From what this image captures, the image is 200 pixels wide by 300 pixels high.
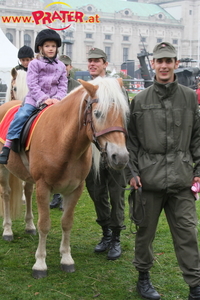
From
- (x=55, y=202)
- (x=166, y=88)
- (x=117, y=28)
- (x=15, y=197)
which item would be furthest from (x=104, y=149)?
(x=117, y=28)

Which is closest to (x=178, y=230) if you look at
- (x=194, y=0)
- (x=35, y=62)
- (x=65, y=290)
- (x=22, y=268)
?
(x=65, y=290)

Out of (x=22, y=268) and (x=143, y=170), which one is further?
(x=22, y=268)

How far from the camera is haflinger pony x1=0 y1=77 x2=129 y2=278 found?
3.27m

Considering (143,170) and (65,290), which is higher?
(143,170)

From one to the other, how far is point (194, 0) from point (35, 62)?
118273 mm

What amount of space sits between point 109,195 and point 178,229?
1.38 metres

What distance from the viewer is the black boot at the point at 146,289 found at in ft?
12.0

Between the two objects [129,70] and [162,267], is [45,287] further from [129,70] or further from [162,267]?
[129,70]

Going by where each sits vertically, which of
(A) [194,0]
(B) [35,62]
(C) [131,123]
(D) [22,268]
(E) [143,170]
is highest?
(A) [194,0]

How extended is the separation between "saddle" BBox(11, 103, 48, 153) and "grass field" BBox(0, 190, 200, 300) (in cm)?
125

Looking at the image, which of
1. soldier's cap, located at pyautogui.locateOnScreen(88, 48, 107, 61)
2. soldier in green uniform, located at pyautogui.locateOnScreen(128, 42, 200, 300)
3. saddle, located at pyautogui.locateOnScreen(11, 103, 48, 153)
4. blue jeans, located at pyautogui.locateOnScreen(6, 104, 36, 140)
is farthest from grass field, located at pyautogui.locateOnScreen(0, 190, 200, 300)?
soldier's cap, located at pyautogui.locateOnScreen(88, 48, 107, 61)

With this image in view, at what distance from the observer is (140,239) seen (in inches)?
143

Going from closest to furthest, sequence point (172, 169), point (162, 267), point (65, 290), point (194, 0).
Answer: point (172, 169) < point (65, 290) < point (162, 267) < point (194, 0)

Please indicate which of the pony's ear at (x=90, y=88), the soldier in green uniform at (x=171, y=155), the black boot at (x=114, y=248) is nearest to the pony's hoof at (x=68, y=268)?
the black boot at (x=114, y=248)
